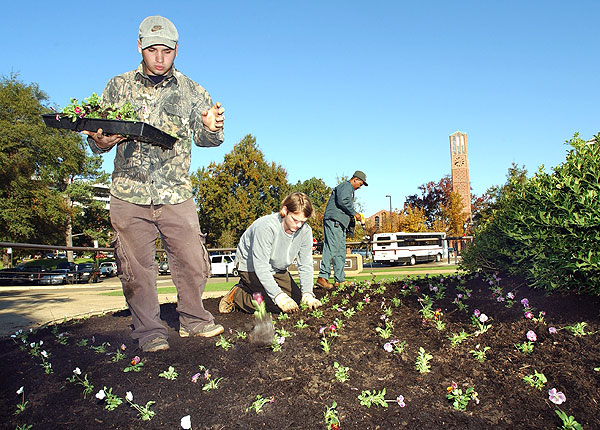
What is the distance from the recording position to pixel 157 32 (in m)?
3.05

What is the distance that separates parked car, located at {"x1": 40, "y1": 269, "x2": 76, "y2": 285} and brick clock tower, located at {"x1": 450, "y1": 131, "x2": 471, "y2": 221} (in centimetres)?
4341

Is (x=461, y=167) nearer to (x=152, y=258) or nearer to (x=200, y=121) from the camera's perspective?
(x=200, y=121)

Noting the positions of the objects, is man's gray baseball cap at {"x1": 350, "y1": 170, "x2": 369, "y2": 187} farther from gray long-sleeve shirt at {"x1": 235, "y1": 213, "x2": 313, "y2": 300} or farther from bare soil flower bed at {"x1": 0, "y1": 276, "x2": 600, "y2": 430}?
bare soil flower bed at {"x1": 0, "y1": 276, "x2": 600, "y2": 430}

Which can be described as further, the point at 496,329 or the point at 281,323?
the point at 281,323

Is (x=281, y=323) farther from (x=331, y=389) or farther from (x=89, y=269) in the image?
(x=89, y=269)

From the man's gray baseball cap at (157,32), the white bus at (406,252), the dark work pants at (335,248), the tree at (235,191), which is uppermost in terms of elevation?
the tree at (235,191)

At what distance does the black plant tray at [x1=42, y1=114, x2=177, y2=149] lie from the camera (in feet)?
9.23

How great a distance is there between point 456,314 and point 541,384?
123 cm

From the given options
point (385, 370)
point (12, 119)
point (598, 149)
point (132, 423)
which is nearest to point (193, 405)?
point (132, 423)

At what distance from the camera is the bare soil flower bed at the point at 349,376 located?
74.6 inches

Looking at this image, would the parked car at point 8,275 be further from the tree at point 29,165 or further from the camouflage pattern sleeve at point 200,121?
the camouflage pattern sleeve at point 200,121

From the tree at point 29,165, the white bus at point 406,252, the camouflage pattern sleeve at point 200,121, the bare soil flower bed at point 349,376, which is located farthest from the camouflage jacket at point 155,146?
the tree at point 29,165

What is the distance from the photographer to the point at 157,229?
3.27 metres

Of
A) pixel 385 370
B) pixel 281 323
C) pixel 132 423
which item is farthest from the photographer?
pixel 281 323
